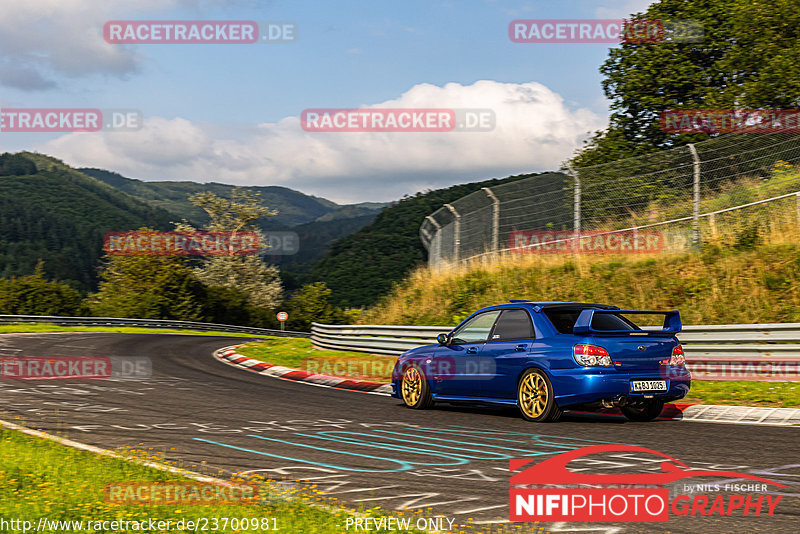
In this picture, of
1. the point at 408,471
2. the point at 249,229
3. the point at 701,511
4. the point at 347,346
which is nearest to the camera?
the point at 701,511

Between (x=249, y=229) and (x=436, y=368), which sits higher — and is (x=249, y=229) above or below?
above

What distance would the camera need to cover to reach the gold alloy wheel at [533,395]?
31.2 feet

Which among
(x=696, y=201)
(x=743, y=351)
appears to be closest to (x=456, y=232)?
(x=696, y=201)

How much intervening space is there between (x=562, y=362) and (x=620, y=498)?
156 inches

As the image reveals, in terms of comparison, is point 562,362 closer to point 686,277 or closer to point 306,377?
point 686,277

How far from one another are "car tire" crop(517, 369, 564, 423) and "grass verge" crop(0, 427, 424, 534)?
14.7 feet

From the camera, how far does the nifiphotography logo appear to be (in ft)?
16.2

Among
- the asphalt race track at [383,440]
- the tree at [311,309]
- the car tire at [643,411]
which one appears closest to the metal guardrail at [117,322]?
the tree at [311,309]

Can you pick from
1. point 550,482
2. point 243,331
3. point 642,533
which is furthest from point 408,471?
point 243,331

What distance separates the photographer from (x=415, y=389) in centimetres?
1151

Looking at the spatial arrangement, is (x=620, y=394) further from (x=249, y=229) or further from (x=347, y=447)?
(x=249, y=229)

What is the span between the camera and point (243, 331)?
6075 cm

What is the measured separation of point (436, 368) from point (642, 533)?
679cm

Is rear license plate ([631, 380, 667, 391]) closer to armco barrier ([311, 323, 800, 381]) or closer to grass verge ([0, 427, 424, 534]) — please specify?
armco barrier ([311, 323, 800, 381])
